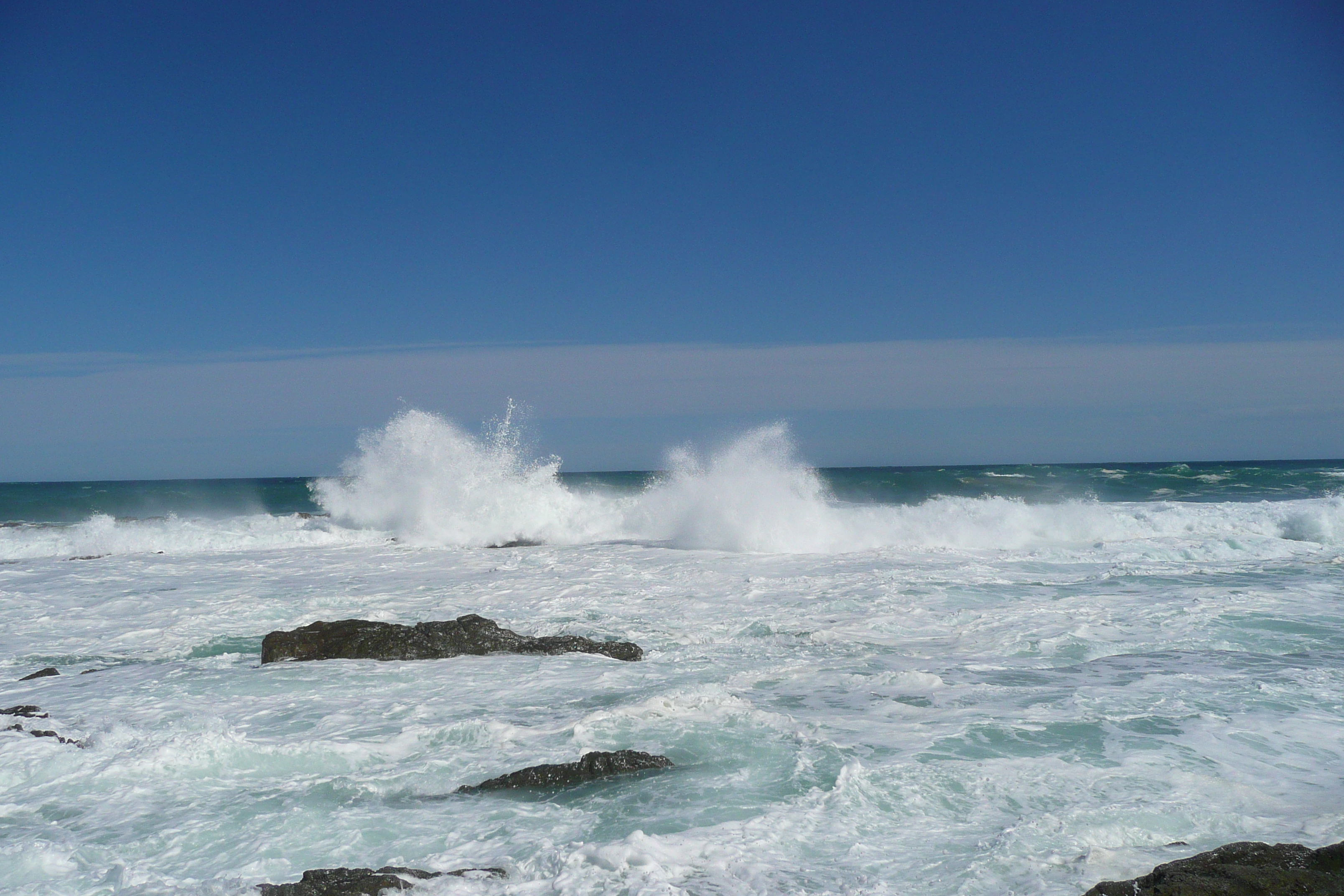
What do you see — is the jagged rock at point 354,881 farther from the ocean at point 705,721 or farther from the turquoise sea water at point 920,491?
the turquoise sea water at point 920,491

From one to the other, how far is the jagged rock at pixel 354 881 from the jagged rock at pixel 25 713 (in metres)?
4.11

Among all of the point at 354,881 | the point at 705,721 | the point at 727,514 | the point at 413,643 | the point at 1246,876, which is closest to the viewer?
the point at 1246,876

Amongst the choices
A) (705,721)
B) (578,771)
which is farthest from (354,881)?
(705,721)

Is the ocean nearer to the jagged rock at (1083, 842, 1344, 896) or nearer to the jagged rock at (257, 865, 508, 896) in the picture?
the jagged rock at (257, 865, 508, 896)

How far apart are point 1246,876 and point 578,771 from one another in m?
3.50

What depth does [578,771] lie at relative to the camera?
5.17 metres

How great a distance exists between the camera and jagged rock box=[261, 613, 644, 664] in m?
8.44

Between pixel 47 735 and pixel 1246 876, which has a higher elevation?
pixel 1246 876

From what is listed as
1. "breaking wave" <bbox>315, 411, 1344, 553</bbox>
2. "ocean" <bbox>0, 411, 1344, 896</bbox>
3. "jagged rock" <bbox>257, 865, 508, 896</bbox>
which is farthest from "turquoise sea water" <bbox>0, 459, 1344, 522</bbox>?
"jagged rock" <bbox>257, 865, 508, 896</bbox>

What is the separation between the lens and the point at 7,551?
62.3 ft

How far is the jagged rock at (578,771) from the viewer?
5.02 meters

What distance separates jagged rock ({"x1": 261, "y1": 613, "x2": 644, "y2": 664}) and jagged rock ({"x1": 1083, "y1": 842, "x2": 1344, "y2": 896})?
5.60m

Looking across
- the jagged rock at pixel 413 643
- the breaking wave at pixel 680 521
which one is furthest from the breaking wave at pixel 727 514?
the jagged rock at pixel 413 643

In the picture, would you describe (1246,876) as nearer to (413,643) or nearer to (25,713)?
(413,643)
